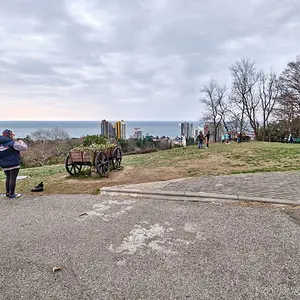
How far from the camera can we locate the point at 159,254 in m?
2.70

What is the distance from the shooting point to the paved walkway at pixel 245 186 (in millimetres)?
4805

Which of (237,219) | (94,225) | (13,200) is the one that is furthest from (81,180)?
(237,219)

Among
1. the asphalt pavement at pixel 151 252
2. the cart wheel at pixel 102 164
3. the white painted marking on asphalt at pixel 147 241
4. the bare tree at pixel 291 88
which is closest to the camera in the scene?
the asphalt pavement at pixel 151 252

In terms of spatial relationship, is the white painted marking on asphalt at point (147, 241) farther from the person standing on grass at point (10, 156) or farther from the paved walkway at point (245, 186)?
the person standing on grass at point (10, 156)

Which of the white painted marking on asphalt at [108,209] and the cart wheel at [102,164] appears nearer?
the white painted marking on asphalt at [108,209]

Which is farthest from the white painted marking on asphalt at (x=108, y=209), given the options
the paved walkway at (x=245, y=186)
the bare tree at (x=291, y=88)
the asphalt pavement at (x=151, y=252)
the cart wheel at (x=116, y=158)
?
the bare tree at (x=291, y=88)

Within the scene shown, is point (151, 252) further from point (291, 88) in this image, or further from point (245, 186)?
point (291, 88)

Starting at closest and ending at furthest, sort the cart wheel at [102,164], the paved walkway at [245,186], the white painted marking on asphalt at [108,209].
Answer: the white painted marking on asphalt at [108,209] < the paved walkway at [245,186] < the cart wheel at [102,164]

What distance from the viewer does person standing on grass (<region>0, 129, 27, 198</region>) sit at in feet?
16.3

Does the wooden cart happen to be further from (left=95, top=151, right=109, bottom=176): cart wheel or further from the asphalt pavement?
the asphalt pavement

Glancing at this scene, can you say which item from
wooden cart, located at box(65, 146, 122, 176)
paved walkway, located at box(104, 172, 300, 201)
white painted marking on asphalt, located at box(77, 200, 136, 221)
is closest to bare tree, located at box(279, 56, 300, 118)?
paved walkway, located at box(104, 172, 300, 201)

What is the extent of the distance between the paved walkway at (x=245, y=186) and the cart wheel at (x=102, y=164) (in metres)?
1.54

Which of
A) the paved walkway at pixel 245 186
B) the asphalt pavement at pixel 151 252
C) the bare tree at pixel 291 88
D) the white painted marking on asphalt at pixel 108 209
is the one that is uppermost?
the bare tree at pixel 291 88

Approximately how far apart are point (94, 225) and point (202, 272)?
5.83 ft
